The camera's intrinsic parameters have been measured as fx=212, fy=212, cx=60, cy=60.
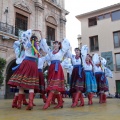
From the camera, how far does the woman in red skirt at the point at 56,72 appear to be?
4.74 meters

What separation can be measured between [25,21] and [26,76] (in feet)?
35.1

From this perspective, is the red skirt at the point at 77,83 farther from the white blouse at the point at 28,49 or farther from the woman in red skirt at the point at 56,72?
the white blouse at the point at 28,49

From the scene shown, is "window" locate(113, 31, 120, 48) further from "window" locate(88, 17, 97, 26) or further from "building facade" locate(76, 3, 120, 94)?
"window" locate(88, 17, 97, 26)

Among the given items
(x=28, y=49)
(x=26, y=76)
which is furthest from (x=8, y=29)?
(x=26, y=76)

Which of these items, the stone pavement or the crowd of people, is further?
the crowd of people

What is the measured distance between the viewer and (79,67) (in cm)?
570

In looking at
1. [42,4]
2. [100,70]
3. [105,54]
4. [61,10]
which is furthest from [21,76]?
[105,54]

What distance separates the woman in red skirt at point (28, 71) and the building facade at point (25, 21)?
7777 millimetres

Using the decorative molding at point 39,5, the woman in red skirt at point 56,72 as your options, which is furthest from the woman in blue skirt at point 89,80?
the decorative molding at point 39,5

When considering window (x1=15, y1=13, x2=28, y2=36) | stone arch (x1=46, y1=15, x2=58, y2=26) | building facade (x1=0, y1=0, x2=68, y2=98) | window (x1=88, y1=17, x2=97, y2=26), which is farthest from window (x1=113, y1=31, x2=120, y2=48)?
window (x1=15, y1=13, x2=28, y2=36)

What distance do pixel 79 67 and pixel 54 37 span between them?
38.2ft

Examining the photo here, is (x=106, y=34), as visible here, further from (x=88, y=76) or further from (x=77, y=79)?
(x=77, y=79)

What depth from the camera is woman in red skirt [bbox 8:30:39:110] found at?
15.0ft

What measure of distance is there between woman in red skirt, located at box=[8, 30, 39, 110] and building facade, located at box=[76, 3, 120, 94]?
57.7 feet
